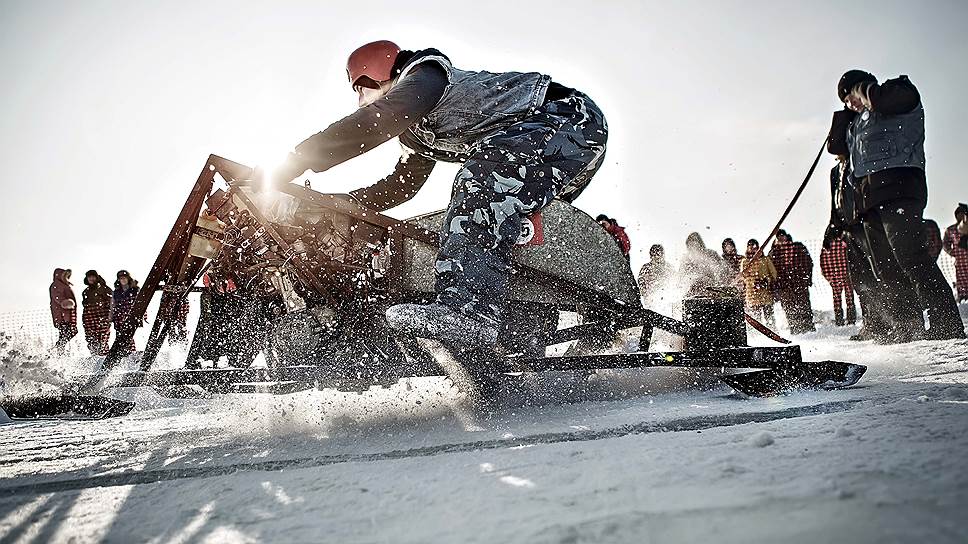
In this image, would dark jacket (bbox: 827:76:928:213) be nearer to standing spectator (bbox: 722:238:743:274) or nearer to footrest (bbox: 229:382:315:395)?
footrest (bbox: 229:382:315:395)

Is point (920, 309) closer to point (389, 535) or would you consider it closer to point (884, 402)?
point (884, 402)

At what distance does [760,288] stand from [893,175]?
5.10 metres

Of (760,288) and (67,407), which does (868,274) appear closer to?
(760,288)

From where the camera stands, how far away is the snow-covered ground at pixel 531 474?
0.91m

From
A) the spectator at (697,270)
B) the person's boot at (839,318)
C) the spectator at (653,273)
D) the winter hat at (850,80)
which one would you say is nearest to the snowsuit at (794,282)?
the person's boot at (839,318)

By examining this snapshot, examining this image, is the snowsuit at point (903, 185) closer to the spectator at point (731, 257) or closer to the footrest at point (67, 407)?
the spectator at point (731, 257)

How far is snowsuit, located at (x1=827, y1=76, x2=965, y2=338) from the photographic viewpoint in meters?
4.01

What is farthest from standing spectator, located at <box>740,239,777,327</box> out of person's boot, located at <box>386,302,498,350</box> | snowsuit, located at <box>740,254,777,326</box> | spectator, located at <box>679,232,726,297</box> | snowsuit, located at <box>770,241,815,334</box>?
person's boot, located at <box>386,302,498,350</box>

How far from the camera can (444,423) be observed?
88.1 inches

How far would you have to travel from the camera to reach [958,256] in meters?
10.0

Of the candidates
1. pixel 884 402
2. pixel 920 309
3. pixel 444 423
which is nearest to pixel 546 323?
pixel 444 423

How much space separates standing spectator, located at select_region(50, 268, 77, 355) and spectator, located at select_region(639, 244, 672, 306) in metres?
9.72

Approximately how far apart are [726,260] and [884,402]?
7.88 metres

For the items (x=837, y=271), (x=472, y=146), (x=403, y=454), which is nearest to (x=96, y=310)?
(x=472, y=146)
